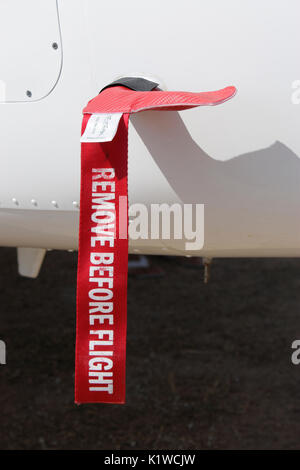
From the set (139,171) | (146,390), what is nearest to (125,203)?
(139,171)

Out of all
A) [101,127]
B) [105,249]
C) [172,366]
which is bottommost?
[172,366]

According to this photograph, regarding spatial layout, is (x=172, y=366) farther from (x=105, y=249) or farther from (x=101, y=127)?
(x=101, y=127)

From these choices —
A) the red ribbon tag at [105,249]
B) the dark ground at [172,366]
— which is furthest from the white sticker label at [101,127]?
the dark ground at [172,366]

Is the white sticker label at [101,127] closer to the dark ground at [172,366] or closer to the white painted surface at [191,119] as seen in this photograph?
the white painted surface at [191,119]

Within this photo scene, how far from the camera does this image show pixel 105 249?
1.63m

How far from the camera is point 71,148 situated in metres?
1.76

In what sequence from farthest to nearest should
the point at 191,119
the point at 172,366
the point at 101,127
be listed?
the point at 172,366 → the point at 191,119 → the point at 101,127

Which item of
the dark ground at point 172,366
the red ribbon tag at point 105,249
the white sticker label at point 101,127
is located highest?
the white sticker label at point 101,127

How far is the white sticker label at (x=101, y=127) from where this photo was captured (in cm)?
154

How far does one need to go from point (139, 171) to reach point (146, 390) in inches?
68.6

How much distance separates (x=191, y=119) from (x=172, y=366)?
2005mm

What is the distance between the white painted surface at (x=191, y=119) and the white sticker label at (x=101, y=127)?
11cm

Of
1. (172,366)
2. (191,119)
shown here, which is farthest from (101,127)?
(172,366)
